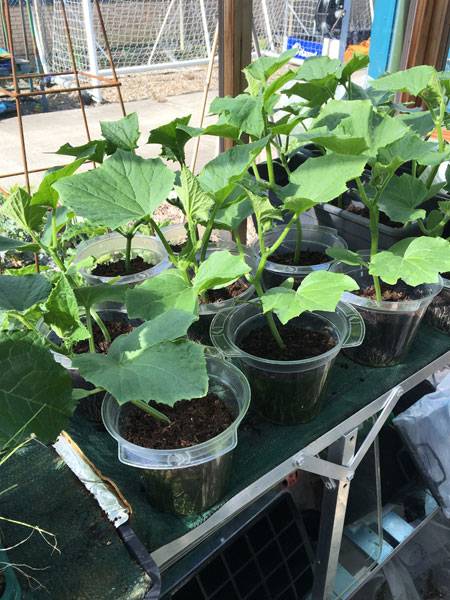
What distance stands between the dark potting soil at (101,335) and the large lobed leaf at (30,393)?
214 mm

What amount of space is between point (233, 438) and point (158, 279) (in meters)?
0.22

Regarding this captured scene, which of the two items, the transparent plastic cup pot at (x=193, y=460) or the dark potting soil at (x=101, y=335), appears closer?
the transparent plastic cup pot at (x=193, y=460)

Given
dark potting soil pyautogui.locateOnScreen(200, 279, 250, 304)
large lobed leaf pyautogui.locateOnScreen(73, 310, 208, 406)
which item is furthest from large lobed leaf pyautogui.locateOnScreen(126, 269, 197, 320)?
dark potting soil pyautogui.locateOnScreen(200, 279, 250, 304)

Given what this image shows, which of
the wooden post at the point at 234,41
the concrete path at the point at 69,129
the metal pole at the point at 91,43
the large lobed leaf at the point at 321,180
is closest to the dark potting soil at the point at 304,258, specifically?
the large lobed leaf at the point at 321,180

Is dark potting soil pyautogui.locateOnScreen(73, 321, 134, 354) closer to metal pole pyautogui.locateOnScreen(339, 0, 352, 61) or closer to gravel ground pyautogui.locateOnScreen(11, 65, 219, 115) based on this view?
metal pole pyautogui.locateOnScreen(339, 0, 352, 61)

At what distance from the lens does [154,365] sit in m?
0.51

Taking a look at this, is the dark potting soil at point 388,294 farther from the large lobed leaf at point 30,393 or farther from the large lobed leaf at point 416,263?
the large lobed leaf at point 30,393

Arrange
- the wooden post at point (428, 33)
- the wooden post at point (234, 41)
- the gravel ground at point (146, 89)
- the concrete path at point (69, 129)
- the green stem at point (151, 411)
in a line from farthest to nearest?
1. the gravel ground at point (146, 89)
2. the concrete path at point (69, 129)
3. the wooden post at point (428, 33)
4. the wooden post at point (234, 41)
5. the green stem at point (151, 411)

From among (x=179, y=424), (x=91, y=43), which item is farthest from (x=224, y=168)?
(x=91, y=43)

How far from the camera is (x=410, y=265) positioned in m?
0.72

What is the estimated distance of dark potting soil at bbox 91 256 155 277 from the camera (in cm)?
87

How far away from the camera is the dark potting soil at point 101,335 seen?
742 mm

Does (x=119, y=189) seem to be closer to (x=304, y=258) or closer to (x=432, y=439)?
(x=304, y=258)

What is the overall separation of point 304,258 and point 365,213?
23 cm
